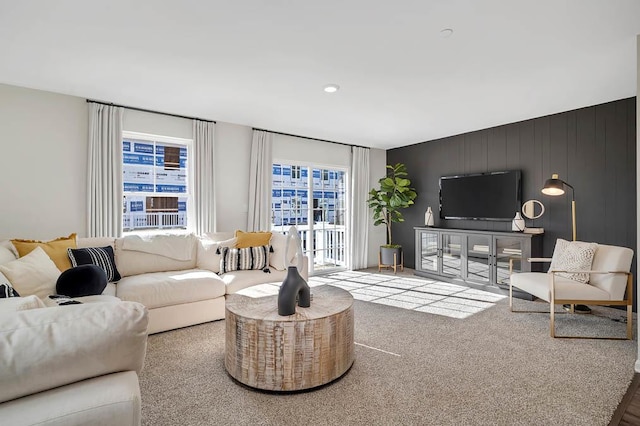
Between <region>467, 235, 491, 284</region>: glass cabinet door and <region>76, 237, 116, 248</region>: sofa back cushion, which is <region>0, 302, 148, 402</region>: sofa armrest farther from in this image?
<region>467, 235, 491, 284</region>: glass cabinet door

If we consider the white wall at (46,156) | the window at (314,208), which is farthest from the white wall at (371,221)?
the white wall at (46,156)

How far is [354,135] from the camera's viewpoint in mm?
5637

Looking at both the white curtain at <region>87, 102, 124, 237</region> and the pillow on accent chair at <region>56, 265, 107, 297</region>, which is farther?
the white curtain at <region>87, 102, 124, 237</region>

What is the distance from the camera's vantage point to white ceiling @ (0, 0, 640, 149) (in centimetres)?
218

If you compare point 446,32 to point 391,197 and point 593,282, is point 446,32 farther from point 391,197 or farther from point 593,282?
point 391,197

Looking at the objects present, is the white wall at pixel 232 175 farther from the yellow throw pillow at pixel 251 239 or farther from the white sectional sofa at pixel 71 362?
the white sectional sofa at pixel 71 362

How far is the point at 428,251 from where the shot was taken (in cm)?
568

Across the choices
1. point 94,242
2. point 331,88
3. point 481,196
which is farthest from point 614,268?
point 94,242

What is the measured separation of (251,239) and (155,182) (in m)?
1.55

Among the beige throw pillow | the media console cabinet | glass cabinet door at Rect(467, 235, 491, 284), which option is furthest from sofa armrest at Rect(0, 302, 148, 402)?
glass cabinet door at Rect(467, 235, 491, 284)

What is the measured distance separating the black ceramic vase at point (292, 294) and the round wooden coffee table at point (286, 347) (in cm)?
6

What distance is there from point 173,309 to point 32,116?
8.47 ft

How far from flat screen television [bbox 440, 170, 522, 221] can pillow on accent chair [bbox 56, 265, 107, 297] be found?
5.02m

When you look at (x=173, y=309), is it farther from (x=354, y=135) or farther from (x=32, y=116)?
(x=354, y=135)
